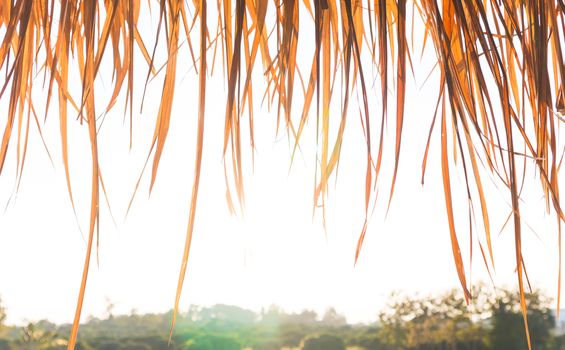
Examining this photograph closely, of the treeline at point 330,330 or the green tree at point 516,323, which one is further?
the treeline at point 330,330

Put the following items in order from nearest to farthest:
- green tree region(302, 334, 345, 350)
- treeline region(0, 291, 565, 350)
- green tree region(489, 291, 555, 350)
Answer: green tree region(489, 291, 555, 350), treeline region(0, 291, 565, 350), green tree region(302, 334, 345, 350)

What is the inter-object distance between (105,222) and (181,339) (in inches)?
332

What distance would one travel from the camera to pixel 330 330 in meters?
8.50

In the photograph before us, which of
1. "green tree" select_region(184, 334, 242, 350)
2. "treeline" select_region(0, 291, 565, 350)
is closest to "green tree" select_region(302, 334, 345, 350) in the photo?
"treeline" select_region(0, 291, 565, 350)

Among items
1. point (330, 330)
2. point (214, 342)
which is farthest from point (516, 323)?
point (214, 342)

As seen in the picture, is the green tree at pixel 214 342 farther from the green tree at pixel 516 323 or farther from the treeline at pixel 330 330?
the green tree at pixel 516 323

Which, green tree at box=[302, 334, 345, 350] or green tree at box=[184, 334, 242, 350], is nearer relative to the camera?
green tree at box=[184, 334, 242, 350]

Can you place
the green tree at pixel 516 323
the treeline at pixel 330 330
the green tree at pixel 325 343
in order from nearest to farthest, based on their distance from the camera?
the green tree at pixel 516 323 < the treeline at pixel 330 330 < the green tree at pixel 325 343

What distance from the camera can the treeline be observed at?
26.0 feet

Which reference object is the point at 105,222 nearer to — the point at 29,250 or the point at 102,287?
the point at 102,287

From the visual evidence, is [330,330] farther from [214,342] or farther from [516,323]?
[516,323]

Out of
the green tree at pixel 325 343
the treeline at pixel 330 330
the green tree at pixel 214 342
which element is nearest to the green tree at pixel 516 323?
the treeline at pixel 330 330

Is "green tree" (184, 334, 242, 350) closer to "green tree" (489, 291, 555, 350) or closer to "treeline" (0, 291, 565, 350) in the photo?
"treeline" (0, 291, 565, 350)

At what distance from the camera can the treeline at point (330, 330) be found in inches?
312
